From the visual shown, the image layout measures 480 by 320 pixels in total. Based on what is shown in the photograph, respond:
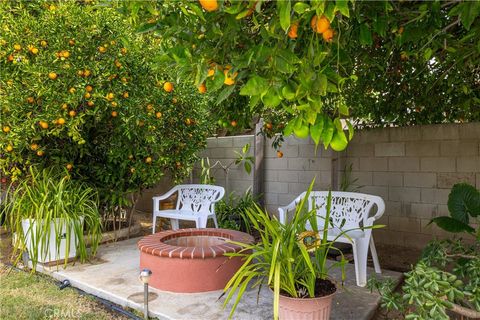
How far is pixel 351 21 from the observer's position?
1.97 meters

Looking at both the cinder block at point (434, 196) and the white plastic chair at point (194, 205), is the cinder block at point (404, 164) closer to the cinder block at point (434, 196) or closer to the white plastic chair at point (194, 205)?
the cinder block at point (434, 196)

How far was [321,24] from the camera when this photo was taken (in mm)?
1318

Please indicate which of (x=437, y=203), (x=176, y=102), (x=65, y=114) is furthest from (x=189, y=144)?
(x=437, y=203)

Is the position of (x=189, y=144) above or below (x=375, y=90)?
below

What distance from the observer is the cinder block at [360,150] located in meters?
4.34

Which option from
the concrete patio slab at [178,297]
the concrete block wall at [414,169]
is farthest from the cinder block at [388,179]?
the concrete patio slab at [178,297]

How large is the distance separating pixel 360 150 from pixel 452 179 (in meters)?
1.05

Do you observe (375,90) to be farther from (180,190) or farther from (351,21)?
(180,190)

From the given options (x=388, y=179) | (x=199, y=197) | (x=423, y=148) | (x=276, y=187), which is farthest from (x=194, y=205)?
(x=423, y=148)

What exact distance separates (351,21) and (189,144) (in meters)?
2.87

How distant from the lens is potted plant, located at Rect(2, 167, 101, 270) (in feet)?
10.9

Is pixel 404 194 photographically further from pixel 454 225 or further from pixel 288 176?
pixel 454 225

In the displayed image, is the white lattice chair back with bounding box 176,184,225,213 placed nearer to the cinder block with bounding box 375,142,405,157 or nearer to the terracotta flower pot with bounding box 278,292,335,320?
the cinder block with bounding box 375,142,405,157

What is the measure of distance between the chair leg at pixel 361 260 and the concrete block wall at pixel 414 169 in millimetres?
1427
